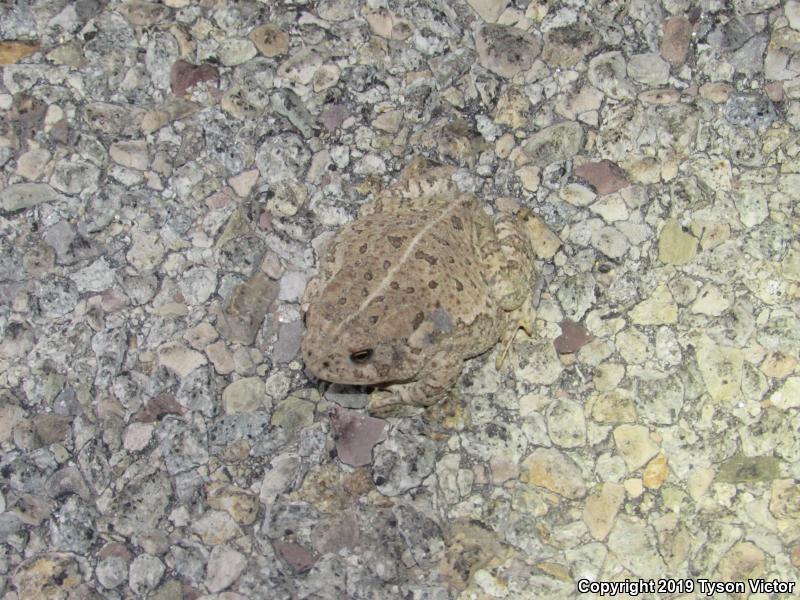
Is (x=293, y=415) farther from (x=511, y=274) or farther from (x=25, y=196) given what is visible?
(x=25, y=196)

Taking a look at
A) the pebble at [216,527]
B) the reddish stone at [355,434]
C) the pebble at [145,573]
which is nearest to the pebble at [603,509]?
the reddish stone at [355,434]

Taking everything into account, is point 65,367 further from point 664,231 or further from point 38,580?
point 664,231

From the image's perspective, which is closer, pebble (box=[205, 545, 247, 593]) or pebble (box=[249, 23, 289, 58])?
pebble (box=[205, 545, 247, 593])

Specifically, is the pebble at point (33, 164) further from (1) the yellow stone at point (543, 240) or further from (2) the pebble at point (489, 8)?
(1) the yellow stone at point (543, 240)

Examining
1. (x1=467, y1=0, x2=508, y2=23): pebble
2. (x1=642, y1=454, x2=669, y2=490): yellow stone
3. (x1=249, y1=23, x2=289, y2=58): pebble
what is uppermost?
(x1=467, y1=0, x2=508, y2=23): pebble

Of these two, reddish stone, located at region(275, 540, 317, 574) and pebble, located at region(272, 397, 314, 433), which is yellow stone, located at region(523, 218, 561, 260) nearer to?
pebble, located at region(272, 397, 314, 433)

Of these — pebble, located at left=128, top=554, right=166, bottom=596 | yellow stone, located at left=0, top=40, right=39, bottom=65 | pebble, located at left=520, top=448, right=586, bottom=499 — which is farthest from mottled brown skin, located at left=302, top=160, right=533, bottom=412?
yellow stone, located at left=0, top=40, right=39, bottom=65

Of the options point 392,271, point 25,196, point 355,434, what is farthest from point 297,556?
point 25,196
